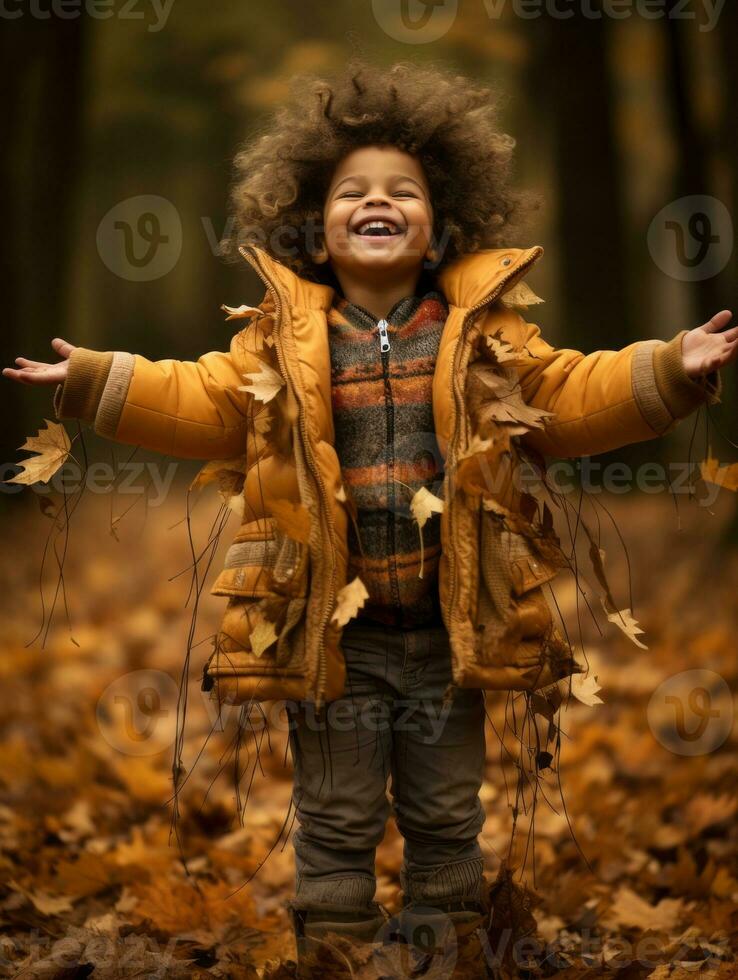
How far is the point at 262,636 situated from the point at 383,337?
0.64 m

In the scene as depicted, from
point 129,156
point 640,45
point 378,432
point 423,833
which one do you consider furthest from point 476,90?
point 129,156

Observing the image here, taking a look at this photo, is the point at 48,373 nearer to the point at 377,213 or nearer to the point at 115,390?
the point at 115,390

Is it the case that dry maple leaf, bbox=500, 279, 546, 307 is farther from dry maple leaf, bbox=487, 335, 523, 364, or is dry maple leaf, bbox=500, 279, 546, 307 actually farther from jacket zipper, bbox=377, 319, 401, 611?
jacket zipper, bbox=377, 319, 401, 611

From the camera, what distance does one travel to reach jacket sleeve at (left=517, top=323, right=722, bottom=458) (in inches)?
78.3

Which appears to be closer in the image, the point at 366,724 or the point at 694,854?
the point at 366,724

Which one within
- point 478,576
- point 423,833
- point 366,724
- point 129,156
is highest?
point 129,156

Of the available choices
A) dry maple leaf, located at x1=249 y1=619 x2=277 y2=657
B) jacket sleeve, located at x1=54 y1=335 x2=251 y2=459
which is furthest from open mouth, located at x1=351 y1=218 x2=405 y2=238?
dry maple leaf, located at x1=249 y1=619 x2=277 y2=657

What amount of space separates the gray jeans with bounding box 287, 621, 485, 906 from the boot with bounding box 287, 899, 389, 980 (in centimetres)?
2

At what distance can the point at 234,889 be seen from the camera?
2.95 meters

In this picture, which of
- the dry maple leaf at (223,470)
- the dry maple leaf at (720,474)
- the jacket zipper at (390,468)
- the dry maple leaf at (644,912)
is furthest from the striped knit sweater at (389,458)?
the dry maple leaf at (644,912)

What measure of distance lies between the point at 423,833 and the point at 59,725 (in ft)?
Result: 6.75

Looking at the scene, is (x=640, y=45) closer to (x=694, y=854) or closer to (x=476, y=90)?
(x=476, y=90)

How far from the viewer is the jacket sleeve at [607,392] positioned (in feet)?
6.52

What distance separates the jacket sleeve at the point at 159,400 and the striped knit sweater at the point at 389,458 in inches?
8.5
